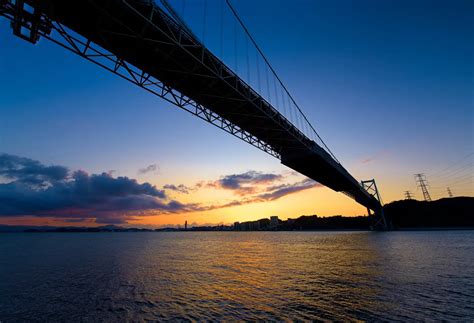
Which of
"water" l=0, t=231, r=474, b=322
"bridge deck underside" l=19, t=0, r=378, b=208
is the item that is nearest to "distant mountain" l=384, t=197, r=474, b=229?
"bridge deck underside" l=19, t=0, r=378, b=208

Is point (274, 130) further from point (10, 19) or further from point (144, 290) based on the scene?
point (10, 19)

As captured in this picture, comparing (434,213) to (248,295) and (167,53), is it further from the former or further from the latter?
(167,53)

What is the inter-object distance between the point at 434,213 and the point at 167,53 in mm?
129584


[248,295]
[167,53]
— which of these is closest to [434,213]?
[248,295]

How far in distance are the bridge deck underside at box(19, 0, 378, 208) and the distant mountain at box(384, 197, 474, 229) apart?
101m

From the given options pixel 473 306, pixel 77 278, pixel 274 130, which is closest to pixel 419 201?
pixel 274 130

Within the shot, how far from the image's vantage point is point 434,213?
325 feet

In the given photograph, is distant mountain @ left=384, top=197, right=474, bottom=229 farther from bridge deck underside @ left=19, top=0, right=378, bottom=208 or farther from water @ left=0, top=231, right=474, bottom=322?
water @ left=0, top=231, right=474, bottom=322

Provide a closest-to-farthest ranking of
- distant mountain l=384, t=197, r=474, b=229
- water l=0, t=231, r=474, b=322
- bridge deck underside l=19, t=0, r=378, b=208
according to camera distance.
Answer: water l=0, t=231, r=474, b=322, bridge deck underside l=19, t=0, r=378, b=208, distant mountain l=384, t=197, r=474, b=229

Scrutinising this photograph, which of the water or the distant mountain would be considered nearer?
the water

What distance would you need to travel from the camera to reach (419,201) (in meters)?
106

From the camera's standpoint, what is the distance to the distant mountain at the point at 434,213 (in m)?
94.1

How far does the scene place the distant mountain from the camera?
309ft

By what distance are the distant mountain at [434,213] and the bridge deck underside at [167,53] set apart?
100660 mm
